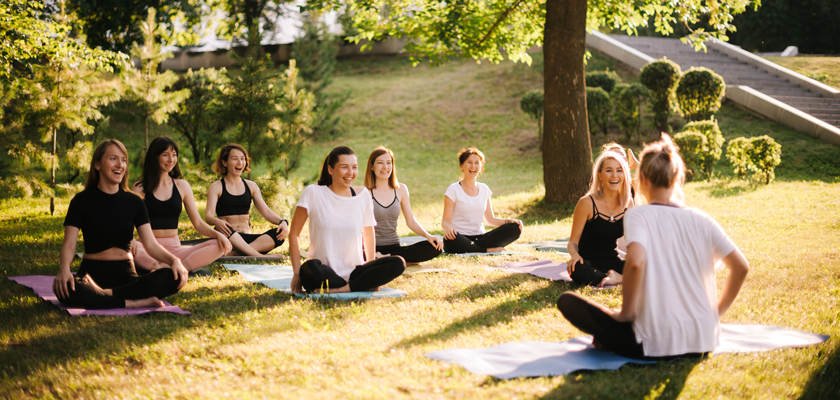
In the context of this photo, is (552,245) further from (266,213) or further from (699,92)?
(699,92)

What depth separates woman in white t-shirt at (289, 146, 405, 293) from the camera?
550 centimetres

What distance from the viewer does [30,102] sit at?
1041 cm

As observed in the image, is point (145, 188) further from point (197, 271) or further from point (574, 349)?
point (574, 349)

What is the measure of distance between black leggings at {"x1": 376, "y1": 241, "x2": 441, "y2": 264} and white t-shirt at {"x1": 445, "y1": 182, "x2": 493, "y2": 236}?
4.14 ft

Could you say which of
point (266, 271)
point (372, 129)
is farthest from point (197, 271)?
point (372, 129)

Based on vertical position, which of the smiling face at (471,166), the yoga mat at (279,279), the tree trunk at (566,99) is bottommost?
the yoga mat at (279,279)

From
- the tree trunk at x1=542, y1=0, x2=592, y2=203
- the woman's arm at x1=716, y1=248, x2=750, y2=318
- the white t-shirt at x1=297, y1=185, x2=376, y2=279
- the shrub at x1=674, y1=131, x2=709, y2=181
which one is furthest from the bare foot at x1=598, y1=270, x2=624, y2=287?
the shrub at x1=674, y1=131, x2=709, y2=181

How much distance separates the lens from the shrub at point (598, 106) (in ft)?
63.5

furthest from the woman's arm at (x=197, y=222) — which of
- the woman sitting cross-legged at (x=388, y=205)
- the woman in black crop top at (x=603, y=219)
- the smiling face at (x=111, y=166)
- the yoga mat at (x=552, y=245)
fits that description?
the yoga mat at (x=552, y=245)

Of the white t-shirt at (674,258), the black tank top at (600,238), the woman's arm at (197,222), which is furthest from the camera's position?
the woman's arm at (197,222)

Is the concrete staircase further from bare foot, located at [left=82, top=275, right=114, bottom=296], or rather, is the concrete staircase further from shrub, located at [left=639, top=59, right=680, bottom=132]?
bare foot, located at [left=82, top=275, right=114, bottom=296]

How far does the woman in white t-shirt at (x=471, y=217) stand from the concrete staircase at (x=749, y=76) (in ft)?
48.9

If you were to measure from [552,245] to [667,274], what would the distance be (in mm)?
5249

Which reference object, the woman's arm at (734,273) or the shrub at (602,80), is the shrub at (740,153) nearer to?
the shrub at (602,80)
